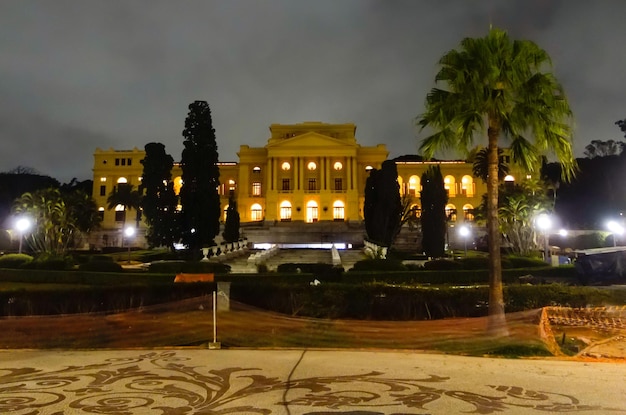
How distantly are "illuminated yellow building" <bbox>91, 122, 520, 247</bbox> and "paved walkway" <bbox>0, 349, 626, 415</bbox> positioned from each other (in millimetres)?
58514

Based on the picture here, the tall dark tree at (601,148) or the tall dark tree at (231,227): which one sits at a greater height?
the tall dark tree at (601,148)

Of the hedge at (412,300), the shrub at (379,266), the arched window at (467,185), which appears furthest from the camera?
the arched window at (467,185)

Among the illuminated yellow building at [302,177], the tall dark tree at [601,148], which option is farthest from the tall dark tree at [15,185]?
the tall dark tree at [601,148]

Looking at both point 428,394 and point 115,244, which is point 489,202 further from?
point 115,244

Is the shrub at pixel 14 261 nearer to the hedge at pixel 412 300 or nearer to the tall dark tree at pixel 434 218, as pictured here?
the hedge at pixel 412 300

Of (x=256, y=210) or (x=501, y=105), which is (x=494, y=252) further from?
(x=256, y=210)

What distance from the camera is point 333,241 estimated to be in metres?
57.3

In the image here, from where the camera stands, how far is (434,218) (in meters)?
37.2

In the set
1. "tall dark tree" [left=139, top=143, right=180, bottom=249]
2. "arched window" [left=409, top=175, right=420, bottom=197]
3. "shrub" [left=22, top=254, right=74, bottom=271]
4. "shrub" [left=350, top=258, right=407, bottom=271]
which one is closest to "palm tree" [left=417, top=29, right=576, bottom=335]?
"shrub" [left=350, top=258, right=407, bottom=271]

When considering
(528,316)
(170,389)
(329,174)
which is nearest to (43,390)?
(170,389)

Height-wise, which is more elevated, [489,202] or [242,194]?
[242,194]

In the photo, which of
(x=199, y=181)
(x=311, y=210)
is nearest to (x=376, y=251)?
(x=199, y=181)

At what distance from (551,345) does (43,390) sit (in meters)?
9.19

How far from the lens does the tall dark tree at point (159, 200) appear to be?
38.2 meters
